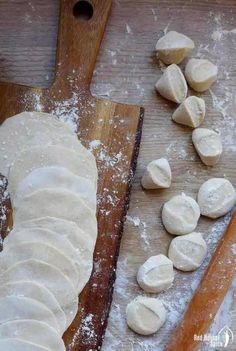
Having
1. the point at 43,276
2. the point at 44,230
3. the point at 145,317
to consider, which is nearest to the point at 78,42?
the point at 44,230

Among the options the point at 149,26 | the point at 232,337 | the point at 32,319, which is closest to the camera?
the point at 32,319

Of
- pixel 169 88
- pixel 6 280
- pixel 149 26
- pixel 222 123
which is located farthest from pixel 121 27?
pixel 6 280

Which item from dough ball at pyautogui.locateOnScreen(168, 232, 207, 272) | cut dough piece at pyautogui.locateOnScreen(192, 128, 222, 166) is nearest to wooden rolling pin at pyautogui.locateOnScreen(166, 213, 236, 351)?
dough ball at pyautogui.locateOnScreen(168, 232, 207, 272)

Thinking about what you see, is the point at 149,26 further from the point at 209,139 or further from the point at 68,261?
the point at 68,261

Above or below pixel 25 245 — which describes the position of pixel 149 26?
above

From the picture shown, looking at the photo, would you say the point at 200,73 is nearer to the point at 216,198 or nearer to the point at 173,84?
the point at 173,84

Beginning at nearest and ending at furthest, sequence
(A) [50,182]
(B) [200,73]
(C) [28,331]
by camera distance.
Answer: (C) [28,331]
(A) [50,182]
(B) [200,73]

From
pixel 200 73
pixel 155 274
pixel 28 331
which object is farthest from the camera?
pixel 200 73
